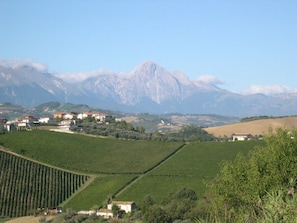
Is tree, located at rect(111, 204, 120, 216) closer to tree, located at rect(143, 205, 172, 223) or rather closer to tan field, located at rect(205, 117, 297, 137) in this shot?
tree, located at rect(143, 205, 172, 223)

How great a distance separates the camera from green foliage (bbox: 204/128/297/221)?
28547mm

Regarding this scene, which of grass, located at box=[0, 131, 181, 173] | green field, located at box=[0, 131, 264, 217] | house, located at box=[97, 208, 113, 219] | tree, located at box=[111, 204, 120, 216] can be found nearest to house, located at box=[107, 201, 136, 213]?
tree, located at box=[111, 204, 120, 216]

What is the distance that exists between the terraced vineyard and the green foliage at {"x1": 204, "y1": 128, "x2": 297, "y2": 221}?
40681 millimetres

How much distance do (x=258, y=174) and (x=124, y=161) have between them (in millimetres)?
65305

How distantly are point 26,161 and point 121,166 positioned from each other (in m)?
14.6

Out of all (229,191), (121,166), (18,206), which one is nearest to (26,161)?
(121,166)

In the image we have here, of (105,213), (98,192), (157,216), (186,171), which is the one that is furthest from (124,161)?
(157,216)

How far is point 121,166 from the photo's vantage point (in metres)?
90.8

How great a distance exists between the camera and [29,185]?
254 ft

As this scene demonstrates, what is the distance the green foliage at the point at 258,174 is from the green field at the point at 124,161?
36833mm

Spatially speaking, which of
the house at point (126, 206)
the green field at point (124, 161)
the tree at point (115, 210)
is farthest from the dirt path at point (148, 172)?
the tree at point (115, 210)

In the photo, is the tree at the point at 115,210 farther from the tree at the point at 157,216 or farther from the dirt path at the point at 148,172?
the tree at the point at 157,216

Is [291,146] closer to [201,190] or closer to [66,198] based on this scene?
[201,190]

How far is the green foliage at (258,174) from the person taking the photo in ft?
93.7
